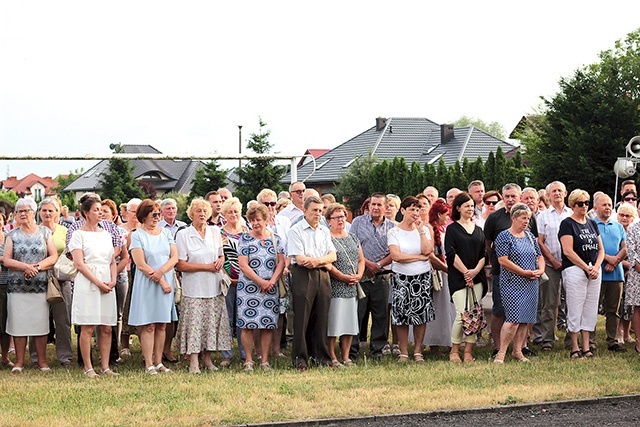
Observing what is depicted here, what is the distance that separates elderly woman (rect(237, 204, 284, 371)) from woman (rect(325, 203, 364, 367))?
648mm

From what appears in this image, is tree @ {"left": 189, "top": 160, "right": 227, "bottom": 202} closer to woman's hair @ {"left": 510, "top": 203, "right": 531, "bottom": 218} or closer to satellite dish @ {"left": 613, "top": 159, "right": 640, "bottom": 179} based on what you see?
satellite dish @ {"left": 613, "top": 159, "right": 640, "bottom": 179}

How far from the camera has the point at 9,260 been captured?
1059 centimetres

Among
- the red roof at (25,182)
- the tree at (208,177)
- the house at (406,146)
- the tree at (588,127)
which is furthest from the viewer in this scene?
the red roof at (25,182)

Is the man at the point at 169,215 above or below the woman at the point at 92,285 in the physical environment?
above

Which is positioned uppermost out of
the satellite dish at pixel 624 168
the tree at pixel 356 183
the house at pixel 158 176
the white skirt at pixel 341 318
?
the house at pixel 158 176

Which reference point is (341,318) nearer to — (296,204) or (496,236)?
(496,236)

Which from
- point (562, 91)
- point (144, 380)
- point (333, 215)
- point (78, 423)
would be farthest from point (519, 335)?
point (562, 91)

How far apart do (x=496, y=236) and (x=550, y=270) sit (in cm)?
106

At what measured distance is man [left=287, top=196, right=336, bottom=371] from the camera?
10.5 metres

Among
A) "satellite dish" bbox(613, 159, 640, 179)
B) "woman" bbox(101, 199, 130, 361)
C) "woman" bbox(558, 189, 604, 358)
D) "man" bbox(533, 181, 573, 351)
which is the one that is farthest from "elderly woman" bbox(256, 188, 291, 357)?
"satellite dish" bbox(613, 159, 640, 179)

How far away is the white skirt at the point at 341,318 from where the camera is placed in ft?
35.6

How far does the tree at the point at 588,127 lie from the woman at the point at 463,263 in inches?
1139

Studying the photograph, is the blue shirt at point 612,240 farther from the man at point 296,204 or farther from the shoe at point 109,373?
the shoe at point 109,373

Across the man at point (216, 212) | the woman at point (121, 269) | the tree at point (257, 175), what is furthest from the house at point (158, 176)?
the woman at point (121, 269)
